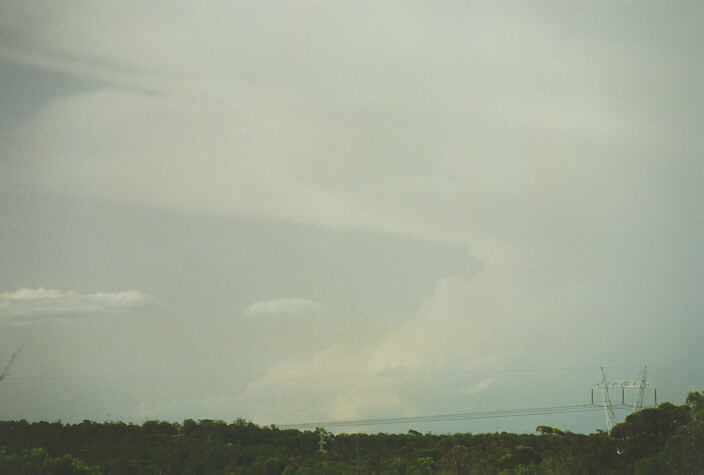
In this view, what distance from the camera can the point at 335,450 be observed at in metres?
59.5

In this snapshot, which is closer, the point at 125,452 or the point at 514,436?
the point at 125,452

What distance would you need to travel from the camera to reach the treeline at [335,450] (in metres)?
34.0

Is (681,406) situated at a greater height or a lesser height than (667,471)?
greater

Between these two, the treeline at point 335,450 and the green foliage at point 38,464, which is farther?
the treeline at point 335,450

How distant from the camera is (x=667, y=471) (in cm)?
3306

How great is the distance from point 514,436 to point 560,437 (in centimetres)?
1594

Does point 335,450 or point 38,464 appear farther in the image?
point 335,450

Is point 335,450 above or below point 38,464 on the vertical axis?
below

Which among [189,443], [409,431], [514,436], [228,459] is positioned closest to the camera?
[228,459]

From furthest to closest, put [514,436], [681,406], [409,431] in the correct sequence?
[409,431] < [514,436] < [681,406]

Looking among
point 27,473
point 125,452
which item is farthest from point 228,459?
point 27,473

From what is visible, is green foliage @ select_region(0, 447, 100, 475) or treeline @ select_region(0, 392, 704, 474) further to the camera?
treeline @ select_region(0, 392, 704, 474)

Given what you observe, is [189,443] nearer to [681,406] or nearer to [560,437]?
[560,437]

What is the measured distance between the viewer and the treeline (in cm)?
3403
